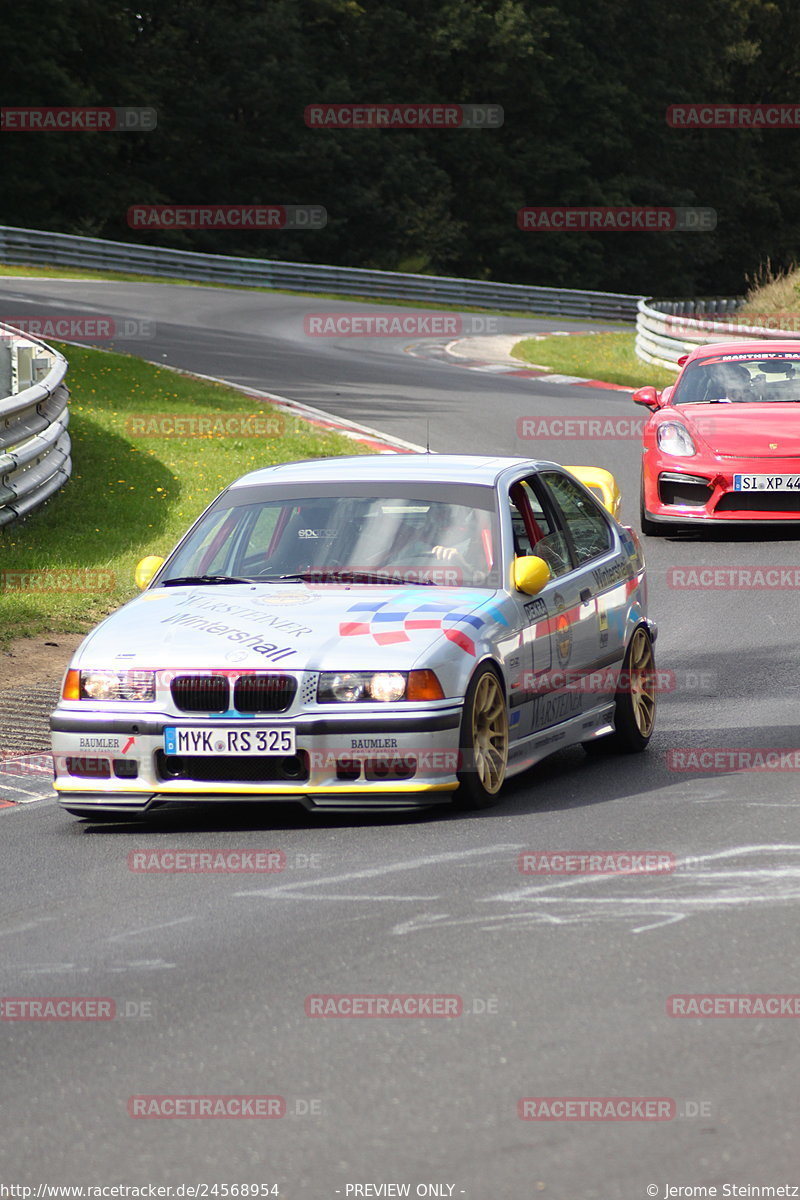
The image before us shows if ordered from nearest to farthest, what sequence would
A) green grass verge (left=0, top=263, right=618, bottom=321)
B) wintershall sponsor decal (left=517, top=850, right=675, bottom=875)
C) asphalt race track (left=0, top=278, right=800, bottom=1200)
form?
1. asphalt race track (left=0, top=278, right=800, bottom=1200)
2. wintershall sponsor decal (left=517, top=850, right=675, bottom=875)
3. green grass verge (left=0, top=263, right=618, bottom=321)

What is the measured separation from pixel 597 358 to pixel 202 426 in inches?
557

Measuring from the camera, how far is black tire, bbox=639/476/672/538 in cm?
1593

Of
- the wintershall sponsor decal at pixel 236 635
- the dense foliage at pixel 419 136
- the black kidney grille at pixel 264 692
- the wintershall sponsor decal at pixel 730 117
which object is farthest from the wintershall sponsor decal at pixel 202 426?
the wintershall sponsor decal at pixel 730 117

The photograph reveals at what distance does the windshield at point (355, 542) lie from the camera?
8.12 meters

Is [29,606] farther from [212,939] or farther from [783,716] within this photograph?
[212,939]

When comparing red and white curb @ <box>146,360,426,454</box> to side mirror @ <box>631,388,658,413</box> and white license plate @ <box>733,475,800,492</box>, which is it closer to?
side mirror @ <box>631,388,658,413</box>

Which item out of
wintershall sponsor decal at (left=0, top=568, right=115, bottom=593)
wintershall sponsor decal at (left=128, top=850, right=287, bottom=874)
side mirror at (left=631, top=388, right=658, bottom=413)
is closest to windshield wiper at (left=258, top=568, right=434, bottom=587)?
wintershall sponsor decal at (left=128, top=850, right=287, bottom=874)

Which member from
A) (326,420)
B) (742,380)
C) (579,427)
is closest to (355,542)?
(742,380)

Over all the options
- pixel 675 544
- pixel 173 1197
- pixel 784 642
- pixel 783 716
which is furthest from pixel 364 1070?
pixel 675 544

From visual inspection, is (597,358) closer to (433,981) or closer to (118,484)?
(118,484)

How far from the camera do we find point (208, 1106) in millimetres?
4359

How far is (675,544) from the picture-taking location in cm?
1585

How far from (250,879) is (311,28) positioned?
56111 mm

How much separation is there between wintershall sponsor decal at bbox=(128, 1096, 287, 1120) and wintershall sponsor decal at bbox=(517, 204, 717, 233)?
5974cm
